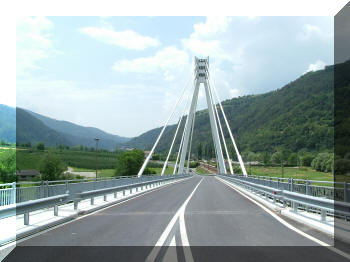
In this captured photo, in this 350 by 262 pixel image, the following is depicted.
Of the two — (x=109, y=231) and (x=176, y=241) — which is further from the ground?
(x=176, y=241)

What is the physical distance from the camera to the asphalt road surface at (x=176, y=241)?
7316mm

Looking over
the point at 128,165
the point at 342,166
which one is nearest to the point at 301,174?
the point at 342,166

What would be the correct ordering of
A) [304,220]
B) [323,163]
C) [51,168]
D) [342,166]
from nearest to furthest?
[304,220] < [342,166] < [323,163] < [51,168]

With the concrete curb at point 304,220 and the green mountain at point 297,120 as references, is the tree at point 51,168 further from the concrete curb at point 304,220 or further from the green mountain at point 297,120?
the concrete curb at point 304,220

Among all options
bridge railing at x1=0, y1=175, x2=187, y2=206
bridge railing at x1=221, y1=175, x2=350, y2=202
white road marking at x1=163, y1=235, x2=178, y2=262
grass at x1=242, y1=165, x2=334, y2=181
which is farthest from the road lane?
grass at x1=242, y1=165, x2=334, y2=181

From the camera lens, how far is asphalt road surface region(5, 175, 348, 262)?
732cm

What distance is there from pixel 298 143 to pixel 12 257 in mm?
148530

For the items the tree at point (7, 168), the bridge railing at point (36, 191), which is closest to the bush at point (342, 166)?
the bridge railing at point (36, 191)

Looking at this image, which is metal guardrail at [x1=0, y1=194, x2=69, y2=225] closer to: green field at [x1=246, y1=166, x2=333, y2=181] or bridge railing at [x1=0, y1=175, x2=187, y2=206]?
bridge railing at [x1=0, y1=175, x2=187, y2=206]

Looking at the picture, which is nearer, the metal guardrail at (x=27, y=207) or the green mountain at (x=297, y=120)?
the metal guardrail at (x=27, y=207)

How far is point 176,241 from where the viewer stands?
8.76 metres

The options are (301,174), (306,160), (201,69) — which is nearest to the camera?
(201,69)

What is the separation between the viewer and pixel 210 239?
9016mm

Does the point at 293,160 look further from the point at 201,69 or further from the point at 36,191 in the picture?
the point at 36,191
